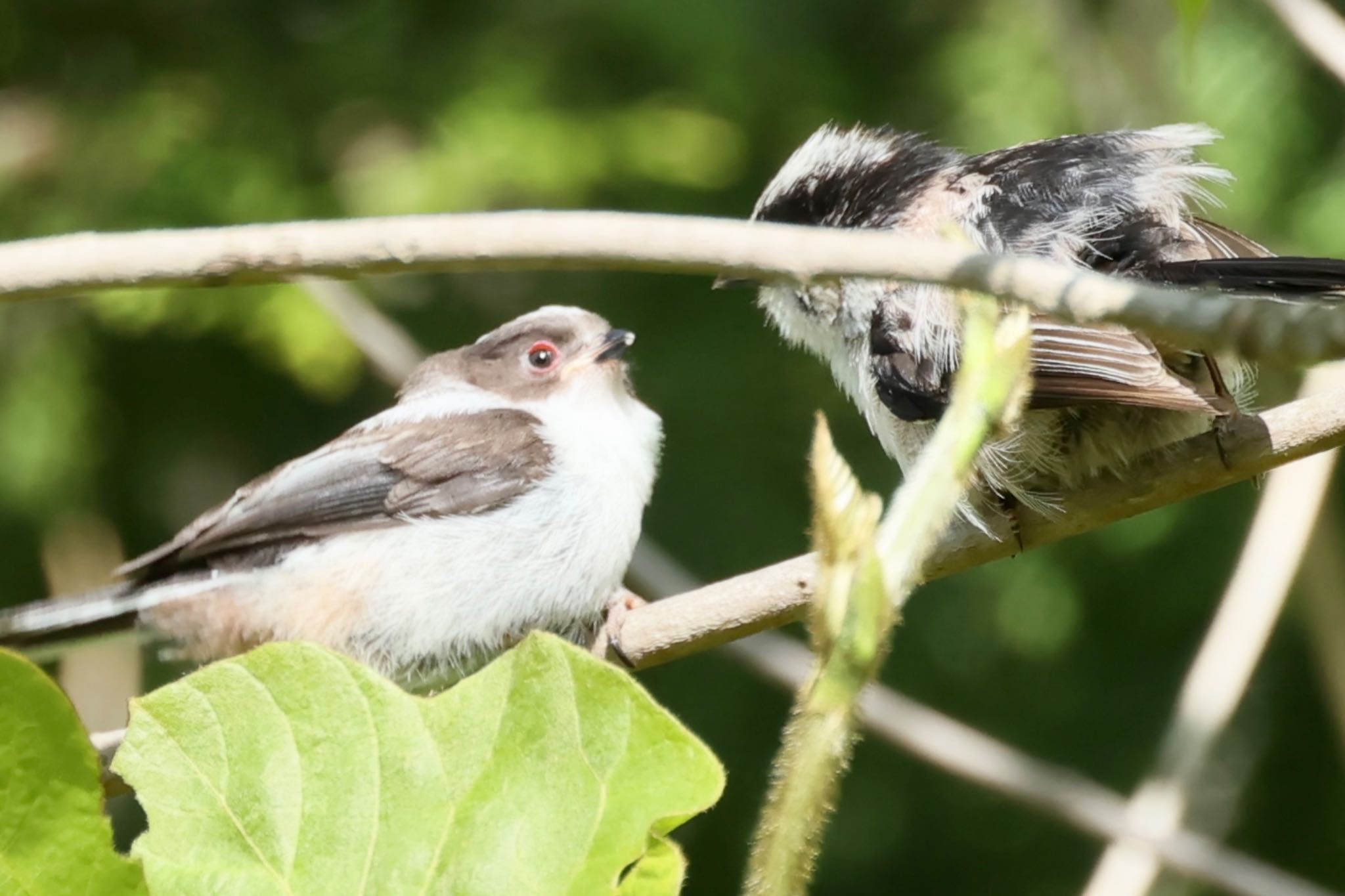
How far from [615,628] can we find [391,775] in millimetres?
1353

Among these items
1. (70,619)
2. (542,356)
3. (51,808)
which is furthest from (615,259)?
(542,356)

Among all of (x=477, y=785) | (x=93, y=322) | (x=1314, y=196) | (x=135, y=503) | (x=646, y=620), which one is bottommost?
(x=135, y=503)

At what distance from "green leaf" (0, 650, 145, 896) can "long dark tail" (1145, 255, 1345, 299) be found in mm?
1828

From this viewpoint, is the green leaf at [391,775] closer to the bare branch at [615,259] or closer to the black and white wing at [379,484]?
the bare branch at [615,259]

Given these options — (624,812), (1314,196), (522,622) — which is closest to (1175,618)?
(1314,196)

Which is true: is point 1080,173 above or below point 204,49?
above

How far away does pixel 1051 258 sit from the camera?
2.62 metres

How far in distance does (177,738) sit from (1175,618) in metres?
4.00

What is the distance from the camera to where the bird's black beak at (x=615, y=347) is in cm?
338

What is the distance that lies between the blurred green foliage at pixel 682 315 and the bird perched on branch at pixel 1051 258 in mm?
1419

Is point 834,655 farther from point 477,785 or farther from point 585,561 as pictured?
point 585,561

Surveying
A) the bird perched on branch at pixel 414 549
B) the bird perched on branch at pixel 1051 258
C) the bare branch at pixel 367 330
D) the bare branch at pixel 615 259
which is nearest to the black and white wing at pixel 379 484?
the bird perched on branch at pixel 414 549

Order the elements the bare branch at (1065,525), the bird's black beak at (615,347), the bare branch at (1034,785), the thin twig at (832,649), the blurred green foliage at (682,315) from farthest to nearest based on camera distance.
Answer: the blurred green foliage at (682,315), the bird's black beak at (615,347), the bare branch at (1034,785), the bare branch at (1065,525), the thin twig at (832,649)

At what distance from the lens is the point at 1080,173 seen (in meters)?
2.86
